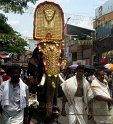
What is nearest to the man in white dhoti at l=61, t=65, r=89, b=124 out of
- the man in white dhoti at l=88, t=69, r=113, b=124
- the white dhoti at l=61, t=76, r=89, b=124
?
the white dhoti at l=61, t=76, r=89, b=124

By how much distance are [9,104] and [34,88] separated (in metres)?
3.64

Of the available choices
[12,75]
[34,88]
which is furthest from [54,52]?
[12,75]

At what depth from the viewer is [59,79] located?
11828mm

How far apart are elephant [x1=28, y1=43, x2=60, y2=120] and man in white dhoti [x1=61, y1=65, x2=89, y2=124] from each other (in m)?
2.28

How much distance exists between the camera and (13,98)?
7.62m

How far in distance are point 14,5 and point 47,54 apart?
12406 mm

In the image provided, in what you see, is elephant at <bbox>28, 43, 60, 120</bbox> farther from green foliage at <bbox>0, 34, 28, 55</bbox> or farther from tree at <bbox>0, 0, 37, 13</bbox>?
green foliage at <bbox>0, 34, 28, 55</bbox>

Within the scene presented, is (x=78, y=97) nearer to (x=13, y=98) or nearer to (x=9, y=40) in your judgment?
(x=13, y=98)

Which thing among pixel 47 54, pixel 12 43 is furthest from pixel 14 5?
pixel 47 54

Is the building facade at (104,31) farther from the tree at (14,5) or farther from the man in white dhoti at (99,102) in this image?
the man in white dhoti at (99,102)

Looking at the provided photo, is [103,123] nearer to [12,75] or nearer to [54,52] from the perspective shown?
[12,75]

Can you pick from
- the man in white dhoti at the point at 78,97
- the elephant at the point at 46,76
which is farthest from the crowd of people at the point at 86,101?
the elephant at the point at 46,76

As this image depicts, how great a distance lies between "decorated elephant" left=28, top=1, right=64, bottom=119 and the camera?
37.8ft

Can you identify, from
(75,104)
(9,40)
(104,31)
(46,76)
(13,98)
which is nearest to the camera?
(13,98)
